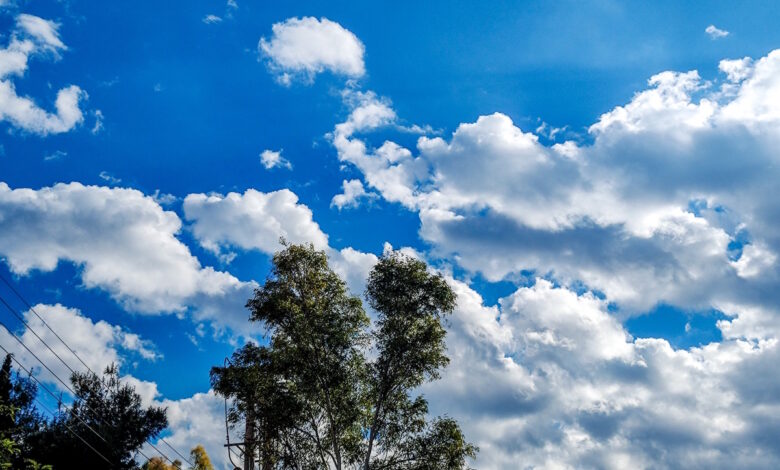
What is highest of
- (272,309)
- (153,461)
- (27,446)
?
(272,309)

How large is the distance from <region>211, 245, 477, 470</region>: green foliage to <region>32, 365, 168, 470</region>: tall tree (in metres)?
Answer: 15.7

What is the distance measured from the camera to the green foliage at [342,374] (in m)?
31.7

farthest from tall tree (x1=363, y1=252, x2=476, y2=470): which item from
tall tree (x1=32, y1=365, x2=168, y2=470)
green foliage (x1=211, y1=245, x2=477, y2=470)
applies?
tall tree (x1=32, y1=365, x2=168, y2=470)

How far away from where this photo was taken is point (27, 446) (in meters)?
45.8

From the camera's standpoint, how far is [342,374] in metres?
32.4

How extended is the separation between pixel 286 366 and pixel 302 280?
14.6 ft

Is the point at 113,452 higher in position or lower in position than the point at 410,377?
lower

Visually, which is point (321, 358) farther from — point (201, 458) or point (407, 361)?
point (201, 458)

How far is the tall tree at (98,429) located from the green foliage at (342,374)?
15.7 m

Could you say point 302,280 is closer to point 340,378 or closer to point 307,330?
point 307,330

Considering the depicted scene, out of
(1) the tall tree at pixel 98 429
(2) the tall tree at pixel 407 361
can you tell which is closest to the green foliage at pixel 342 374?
(2) the tall tree at pixel 407 361

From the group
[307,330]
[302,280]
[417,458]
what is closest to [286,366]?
[307,330]

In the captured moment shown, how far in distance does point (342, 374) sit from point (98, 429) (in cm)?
2708

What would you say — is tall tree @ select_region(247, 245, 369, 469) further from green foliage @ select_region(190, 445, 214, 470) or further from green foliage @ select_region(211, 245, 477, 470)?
green foliage @ select_region(190, 445, 214, 470)
